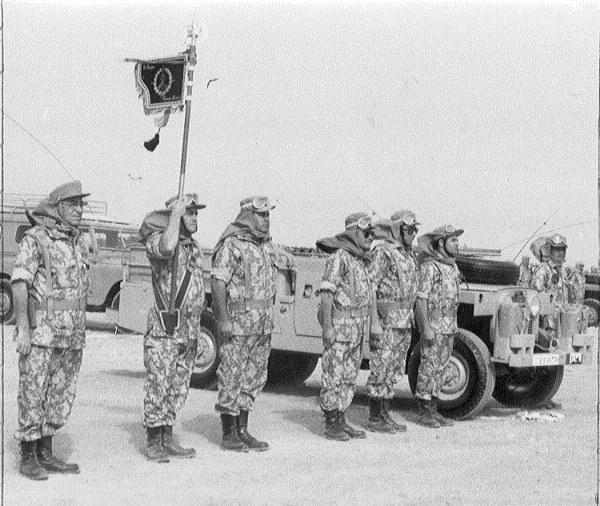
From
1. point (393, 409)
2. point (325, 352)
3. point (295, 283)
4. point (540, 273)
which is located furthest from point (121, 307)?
point (540, 273)

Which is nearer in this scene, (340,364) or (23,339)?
(23,339)

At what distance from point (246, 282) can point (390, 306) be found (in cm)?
158

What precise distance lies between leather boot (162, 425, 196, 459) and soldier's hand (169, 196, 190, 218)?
1.40 meters

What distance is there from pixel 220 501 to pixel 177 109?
313 centimetres

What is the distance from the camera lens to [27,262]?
5.78 meters

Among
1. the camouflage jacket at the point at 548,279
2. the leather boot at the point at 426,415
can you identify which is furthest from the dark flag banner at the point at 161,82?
the camouflage jacket at the point at 548,279

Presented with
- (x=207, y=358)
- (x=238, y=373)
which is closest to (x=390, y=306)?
(x=238, y=373)

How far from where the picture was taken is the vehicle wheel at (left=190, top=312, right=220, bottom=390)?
991 centimetres

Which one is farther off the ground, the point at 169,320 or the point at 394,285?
the point at 394,285

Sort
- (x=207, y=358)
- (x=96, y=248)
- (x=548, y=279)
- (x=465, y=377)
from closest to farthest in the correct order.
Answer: (x=465, y=377), (x=207, y=358), (x=548, y=279), (x=96, y=248)

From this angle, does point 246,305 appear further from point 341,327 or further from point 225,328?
point 341,327

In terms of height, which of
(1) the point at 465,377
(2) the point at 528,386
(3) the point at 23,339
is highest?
(3) the point at 23,339

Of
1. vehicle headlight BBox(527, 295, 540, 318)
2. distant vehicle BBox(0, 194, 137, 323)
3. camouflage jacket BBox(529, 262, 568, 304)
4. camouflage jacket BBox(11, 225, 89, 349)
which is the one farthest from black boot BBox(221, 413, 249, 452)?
distant vehicle BBox(0, 194, 137, 323)

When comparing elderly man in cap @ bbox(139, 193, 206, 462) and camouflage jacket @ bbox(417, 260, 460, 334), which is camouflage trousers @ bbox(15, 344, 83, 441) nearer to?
elderly man in cap @ bbox(139, 193, 206, 462)
